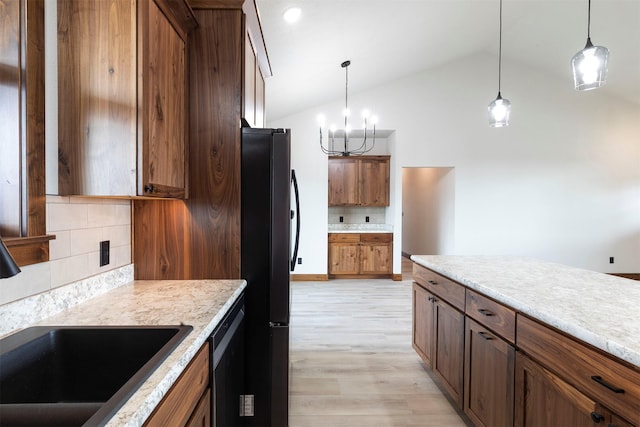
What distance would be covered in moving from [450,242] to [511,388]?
4.26 m

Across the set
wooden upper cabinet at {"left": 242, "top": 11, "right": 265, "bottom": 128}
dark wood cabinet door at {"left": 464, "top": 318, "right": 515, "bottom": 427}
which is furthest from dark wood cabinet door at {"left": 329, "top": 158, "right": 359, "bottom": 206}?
dark wood cabinet door at {"left": 464, "top": 318, "right": 515, "bottom": 427}

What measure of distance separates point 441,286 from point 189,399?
5.46 feet

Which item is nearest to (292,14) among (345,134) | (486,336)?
(345,134)

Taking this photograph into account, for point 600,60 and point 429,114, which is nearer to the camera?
point 600,60

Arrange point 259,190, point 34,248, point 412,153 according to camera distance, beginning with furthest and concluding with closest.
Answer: point 412,153
point 259,190
point 34,248

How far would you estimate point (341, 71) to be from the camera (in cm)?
422

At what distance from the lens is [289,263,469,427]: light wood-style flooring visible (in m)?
1.97

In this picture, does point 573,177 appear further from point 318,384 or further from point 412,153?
point 318,384

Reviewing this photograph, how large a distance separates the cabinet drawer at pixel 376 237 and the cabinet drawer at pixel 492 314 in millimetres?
3601

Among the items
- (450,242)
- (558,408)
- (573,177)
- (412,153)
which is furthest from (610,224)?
(558,408)

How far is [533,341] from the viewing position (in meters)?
1.27

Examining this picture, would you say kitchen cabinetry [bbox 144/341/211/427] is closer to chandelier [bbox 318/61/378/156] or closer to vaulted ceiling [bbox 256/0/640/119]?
vaulted ceiling [bbox 256/0/640/119]

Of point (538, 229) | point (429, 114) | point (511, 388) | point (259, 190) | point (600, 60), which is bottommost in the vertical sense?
point (511, 388)

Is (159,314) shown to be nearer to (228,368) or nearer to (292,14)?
(228,368)
